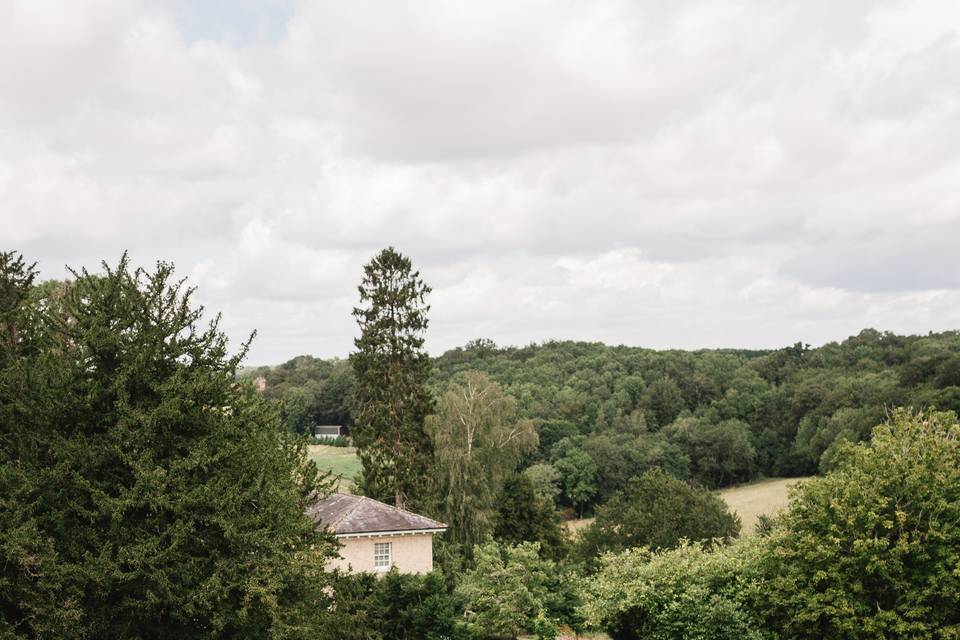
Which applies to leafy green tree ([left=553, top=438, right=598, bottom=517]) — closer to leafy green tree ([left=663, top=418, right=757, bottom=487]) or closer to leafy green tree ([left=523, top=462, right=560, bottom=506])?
leafy green tree ([left=523, top=462, right=560, bottom=506])

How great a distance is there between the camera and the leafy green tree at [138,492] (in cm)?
1516

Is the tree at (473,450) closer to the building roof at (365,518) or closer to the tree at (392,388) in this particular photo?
the tree at (392,388)

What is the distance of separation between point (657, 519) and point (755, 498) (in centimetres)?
4576

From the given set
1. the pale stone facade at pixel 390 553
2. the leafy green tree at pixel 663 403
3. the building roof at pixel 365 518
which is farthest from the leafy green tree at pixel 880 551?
the leafy green tree at pixel 663 403

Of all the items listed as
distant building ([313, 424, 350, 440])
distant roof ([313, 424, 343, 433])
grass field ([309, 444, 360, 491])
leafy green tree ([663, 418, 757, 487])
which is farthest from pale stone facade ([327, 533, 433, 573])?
distant roof ([313, 424, 343, 433])

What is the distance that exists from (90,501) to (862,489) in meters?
21.8

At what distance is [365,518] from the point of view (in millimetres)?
33438

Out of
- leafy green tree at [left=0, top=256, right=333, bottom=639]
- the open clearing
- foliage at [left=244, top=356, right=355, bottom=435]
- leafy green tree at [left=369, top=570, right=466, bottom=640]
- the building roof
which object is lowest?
the open clearing

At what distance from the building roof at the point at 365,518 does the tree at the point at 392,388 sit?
9.10m

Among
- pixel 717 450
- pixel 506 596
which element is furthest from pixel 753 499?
pixel 506 596

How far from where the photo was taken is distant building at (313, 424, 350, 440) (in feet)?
365

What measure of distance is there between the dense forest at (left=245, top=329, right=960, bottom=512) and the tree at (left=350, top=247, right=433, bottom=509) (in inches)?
1232

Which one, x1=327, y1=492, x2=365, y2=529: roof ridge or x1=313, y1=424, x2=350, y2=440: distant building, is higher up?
x1=313, y1=424, x2=350, y2=440: distant building

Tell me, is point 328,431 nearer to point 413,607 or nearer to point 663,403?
point 663,403
